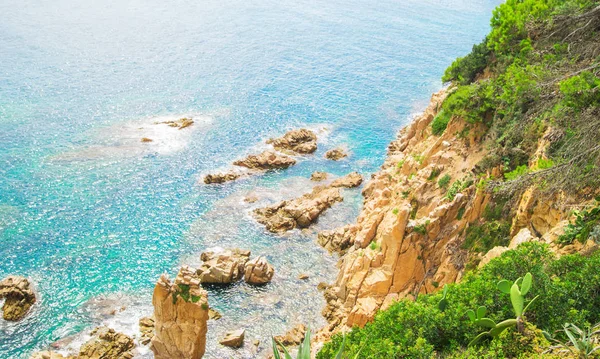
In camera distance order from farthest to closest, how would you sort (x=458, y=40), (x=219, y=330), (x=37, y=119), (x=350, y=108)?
(x=458, y=40)
(x=350, y=108)
(x=37, y=119)
(x=219, y=330)

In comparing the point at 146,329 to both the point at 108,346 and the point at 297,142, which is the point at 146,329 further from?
the point at 297,142

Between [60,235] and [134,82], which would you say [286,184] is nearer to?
[60,235]

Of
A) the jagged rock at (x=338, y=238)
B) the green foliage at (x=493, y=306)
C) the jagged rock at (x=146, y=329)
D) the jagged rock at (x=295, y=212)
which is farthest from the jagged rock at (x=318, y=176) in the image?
the green foliage at (x=493, y=306)

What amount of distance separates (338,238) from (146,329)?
63.0ft

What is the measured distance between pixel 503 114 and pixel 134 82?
6414cm

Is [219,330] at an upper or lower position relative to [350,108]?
lower

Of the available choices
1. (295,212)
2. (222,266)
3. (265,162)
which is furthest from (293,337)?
(265,162)

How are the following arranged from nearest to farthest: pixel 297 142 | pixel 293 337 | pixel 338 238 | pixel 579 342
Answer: pixel 579 342
pixel 293 337
pixel 338 238
pixel 297 142

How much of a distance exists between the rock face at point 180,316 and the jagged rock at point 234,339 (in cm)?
247

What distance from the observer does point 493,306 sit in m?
18.6

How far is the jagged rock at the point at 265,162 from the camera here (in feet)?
200

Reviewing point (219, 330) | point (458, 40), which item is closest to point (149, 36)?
point (458, 40)

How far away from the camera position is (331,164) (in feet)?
208

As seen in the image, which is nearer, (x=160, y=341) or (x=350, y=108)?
(x=160, y=341)
